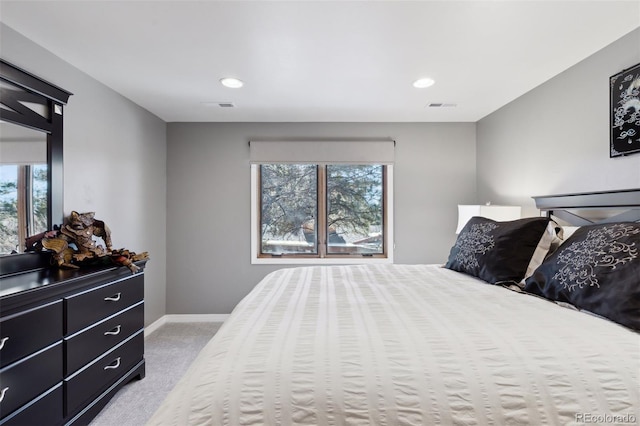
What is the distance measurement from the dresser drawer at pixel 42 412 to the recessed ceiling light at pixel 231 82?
219 cm

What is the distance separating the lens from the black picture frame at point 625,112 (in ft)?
5.55

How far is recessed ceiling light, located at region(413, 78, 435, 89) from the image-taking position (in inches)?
93.9

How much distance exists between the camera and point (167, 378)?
2340 mm

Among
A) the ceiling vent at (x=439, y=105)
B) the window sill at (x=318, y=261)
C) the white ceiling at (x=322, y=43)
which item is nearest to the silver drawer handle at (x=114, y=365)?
the window sill at (x=318, y=261)

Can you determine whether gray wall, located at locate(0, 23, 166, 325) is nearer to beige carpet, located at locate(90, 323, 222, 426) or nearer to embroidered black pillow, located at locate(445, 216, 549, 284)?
beige carpet, located at locate(90, 323, 222, 426)

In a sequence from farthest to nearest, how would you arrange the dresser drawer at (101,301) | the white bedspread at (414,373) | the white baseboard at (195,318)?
the white baseboard at (195,318) → the dresser drawer at (101,301) → the white bedspread at (414,373)

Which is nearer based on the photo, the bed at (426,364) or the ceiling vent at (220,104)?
the bed at (426,364)

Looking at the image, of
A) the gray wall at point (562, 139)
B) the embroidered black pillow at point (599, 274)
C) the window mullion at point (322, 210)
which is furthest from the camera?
the window mullion at point (322, 210)

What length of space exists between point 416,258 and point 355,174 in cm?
123

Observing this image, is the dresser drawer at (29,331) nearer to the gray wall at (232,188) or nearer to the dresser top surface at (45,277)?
the dresser top surface at (45,277)

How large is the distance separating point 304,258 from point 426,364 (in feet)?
9.23

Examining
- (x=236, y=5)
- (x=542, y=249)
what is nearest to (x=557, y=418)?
(x=542, y=249)

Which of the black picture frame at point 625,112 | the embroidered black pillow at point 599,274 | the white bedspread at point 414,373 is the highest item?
the black picture frame at point 625,112

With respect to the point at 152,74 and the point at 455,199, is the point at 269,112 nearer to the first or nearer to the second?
the point at 152,74
